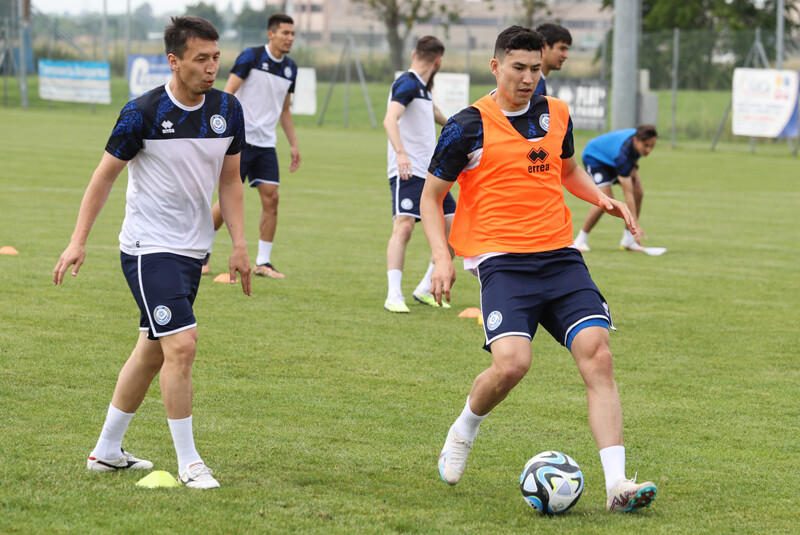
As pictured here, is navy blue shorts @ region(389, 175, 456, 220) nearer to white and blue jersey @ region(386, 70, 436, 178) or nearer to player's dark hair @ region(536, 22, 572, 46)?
white and blue jersey @ region(386, 70, 436, 178)

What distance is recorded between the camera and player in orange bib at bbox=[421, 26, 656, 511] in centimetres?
479

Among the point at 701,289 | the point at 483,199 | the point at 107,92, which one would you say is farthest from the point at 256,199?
the point at 107,92

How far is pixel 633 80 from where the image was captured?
3328 centimetres

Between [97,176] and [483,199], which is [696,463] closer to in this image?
→ [483,199]

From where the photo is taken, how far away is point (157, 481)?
476cm

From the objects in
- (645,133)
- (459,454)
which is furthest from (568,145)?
(645,133)

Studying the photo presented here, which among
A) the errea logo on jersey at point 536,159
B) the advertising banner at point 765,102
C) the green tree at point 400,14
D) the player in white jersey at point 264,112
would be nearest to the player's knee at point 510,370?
the errea logo on jersey at point 536,159

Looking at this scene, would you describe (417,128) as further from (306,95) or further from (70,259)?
(306,95)

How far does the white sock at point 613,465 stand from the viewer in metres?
4.55

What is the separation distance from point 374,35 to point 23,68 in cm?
1398

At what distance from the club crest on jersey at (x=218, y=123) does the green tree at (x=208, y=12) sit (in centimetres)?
5296

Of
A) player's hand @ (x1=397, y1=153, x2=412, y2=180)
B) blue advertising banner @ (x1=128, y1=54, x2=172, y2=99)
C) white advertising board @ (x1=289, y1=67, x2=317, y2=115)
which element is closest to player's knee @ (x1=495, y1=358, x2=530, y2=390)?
player's hand @ (x1=397, y1=153, x2=412, y2=180)

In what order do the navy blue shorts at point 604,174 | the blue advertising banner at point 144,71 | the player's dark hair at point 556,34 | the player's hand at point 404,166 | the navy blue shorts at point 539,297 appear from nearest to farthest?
1. the navy blue shorts at point 539,297
2. the player's dark hair at point 556,34
3. the player's hand at point 404,166
4. the navy blue shorts at point 604,174
5. the blue advertising banner at point 144,71

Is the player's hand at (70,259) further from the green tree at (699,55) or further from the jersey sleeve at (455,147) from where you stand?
the green tree at (699,55)
